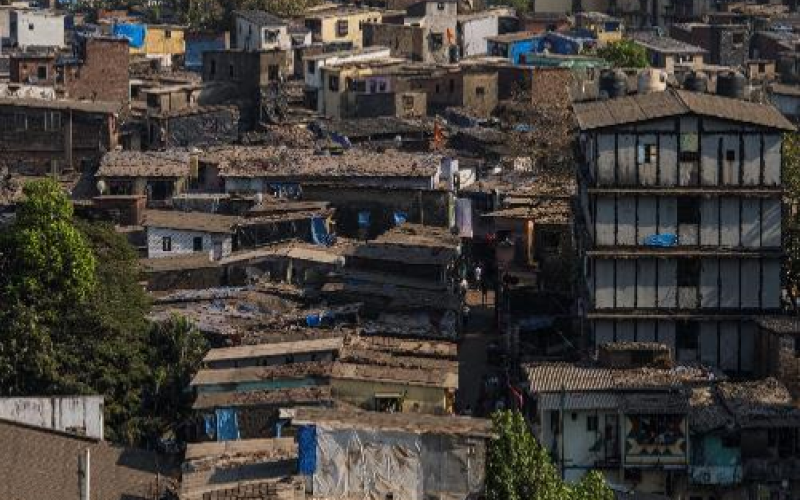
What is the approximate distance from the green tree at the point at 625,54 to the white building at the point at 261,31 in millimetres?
10123

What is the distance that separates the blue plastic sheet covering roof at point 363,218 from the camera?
44.9m

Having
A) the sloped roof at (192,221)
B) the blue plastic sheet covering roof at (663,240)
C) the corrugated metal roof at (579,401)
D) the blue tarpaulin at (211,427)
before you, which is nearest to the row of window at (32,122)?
the sloped roof at (192,221)

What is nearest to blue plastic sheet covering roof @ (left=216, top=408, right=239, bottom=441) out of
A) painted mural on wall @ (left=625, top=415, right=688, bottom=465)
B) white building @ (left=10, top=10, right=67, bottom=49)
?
painted mural on wall @ (left=625, top=415, right=688, bottom=465)

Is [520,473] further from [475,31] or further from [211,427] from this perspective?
[475,31]

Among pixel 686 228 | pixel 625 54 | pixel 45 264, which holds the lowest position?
pixel 45 264

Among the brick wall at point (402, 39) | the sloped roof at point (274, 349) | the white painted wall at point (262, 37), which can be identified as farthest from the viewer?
the brick wall at point (402, 39)

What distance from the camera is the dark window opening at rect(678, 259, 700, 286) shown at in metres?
34.8

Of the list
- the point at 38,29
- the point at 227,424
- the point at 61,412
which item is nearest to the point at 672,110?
the point at 227,424

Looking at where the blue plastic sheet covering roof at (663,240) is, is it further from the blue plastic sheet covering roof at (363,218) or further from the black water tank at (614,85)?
the blue plastic sheet covering roof at (363,218)

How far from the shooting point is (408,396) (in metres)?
31.5

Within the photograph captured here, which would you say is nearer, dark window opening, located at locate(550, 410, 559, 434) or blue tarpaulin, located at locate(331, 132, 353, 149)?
dark window opening, located at locate(550, 410, 559, 434)

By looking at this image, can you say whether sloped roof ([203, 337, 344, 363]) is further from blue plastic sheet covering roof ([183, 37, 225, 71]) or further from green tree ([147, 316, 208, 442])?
blue plastic sheet covering roof ([183, 37, 225, 71])

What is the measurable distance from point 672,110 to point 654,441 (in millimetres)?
6254

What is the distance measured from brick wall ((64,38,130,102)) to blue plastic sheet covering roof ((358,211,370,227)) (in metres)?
17.6
